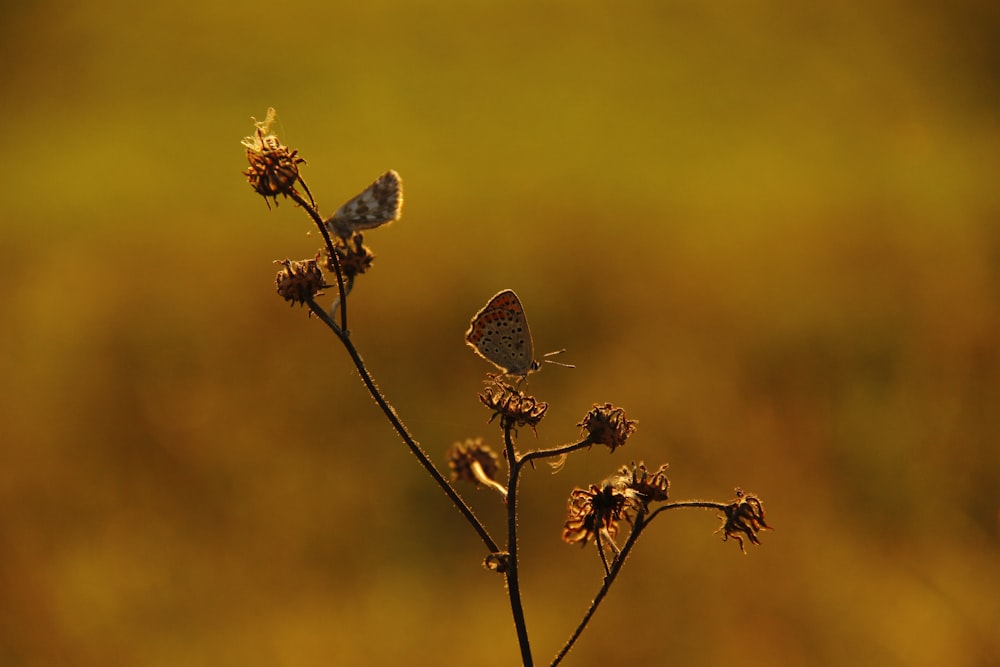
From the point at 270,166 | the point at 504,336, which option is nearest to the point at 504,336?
the point at 504,336

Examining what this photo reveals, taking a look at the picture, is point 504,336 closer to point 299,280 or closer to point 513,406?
point 513,406

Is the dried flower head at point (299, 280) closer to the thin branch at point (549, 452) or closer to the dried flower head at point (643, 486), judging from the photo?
the thin branch at point (549, 452)

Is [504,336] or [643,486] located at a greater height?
[504,336]

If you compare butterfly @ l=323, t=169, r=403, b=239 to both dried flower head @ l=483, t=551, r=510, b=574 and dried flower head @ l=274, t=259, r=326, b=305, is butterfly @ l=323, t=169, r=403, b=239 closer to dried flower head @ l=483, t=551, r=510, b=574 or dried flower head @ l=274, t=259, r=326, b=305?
dried flower head @ l=274, t=259, r=326, b=305

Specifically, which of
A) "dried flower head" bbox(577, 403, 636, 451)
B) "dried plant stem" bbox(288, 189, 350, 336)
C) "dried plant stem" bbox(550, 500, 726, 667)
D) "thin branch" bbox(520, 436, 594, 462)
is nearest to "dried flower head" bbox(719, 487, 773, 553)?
"dried plant stem" bbox(550, 500, 726, 667)

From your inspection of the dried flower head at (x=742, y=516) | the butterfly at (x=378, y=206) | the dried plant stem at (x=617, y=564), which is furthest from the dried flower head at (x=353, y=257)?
the dried flower head at (x=742, y=516)

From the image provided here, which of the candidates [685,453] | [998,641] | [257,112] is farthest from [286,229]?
[998,641]
